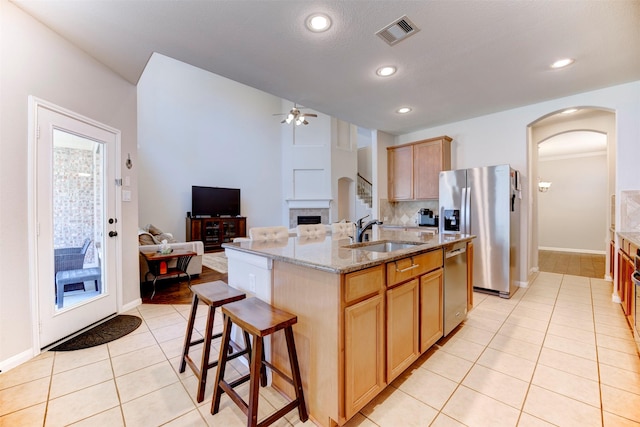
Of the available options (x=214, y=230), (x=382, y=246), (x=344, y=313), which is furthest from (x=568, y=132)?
(x=214, y=230)

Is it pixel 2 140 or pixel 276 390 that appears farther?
pixel 2 140

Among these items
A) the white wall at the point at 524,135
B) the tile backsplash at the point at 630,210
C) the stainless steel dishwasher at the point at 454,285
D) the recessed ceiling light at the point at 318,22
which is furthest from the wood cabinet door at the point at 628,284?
the recessed ceiling light at the point at 318,22

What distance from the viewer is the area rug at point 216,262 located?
199 inches

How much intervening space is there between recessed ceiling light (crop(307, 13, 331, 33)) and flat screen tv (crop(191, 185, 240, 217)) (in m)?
6.03

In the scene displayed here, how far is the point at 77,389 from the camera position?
1717 mm

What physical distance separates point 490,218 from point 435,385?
8.37ft

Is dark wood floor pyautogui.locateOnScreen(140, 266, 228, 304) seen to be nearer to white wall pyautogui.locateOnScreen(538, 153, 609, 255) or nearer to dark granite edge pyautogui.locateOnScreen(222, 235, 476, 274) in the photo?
dark granite edge pyautogui.locateOnScreen(222, 235, 476, 274)

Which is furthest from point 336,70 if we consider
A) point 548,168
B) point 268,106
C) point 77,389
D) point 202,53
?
point 548,168

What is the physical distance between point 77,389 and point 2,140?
5.89 ft

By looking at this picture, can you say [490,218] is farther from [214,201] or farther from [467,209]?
[214,201]

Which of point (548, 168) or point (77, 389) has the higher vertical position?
point (548, 168)

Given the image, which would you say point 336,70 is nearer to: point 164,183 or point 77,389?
point 77,389

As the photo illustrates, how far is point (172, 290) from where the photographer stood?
12.6ft

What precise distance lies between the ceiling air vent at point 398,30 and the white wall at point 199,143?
20.7 ft
